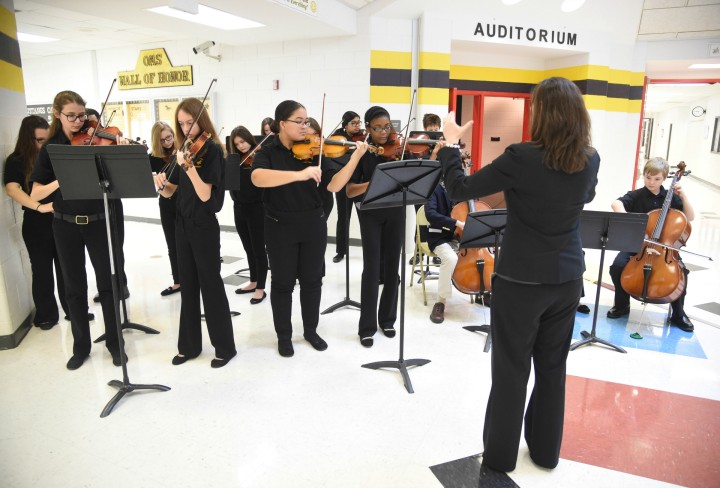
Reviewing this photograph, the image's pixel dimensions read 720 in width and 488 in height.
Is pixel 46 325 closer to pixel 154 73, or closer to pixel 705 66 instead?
pixel 154 73

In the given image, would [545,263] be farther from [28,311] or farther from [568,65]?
[568,65]

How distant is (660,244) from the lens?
3.31 meters

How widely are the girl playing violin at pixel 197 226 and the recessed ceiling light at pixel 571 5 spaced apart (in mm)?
5300

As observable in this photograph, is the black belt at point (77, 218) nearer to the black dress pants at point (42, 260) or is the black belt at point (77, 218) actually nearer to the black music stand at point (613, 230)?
the black dress pants at point (42, 260)

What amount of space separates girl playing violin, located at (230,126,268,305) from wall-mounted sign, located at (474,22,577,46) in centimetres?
343

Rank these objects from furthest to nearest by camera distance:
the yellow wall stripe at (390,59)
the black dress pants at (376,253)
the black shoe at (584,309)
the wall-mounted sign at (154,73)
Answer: the wall-mounted sign at (154,73) < the yellow wall stripe at (390,59) < the black shoe at (584,309) < the black dress pants at (376,253)

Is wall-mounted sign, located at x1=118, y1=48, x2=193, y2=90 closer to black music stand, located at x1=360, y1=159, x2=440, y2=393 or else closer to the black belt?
the black belt

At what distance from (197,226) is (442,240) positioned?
6.57 ft

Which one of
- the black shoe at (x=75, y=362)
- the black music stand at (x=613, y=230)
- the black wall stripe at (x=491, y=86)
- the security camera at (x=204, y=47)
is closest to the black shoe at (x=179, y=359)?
the black shoe at (x=75, y=362)

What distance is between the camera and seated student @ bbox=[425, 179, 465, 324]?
3.73 meters

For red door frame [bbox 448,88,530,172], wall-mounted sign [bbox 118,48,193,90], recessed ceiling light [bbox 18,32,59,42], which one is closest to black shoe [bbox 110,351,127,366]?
wall-mounted sign [bbox 118,48,193,90]

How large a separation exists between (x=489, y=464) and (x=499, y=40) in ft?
18.0

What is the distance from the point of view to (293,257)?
117 inches

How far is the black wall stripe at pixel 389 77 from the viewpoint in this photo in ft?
18.2
